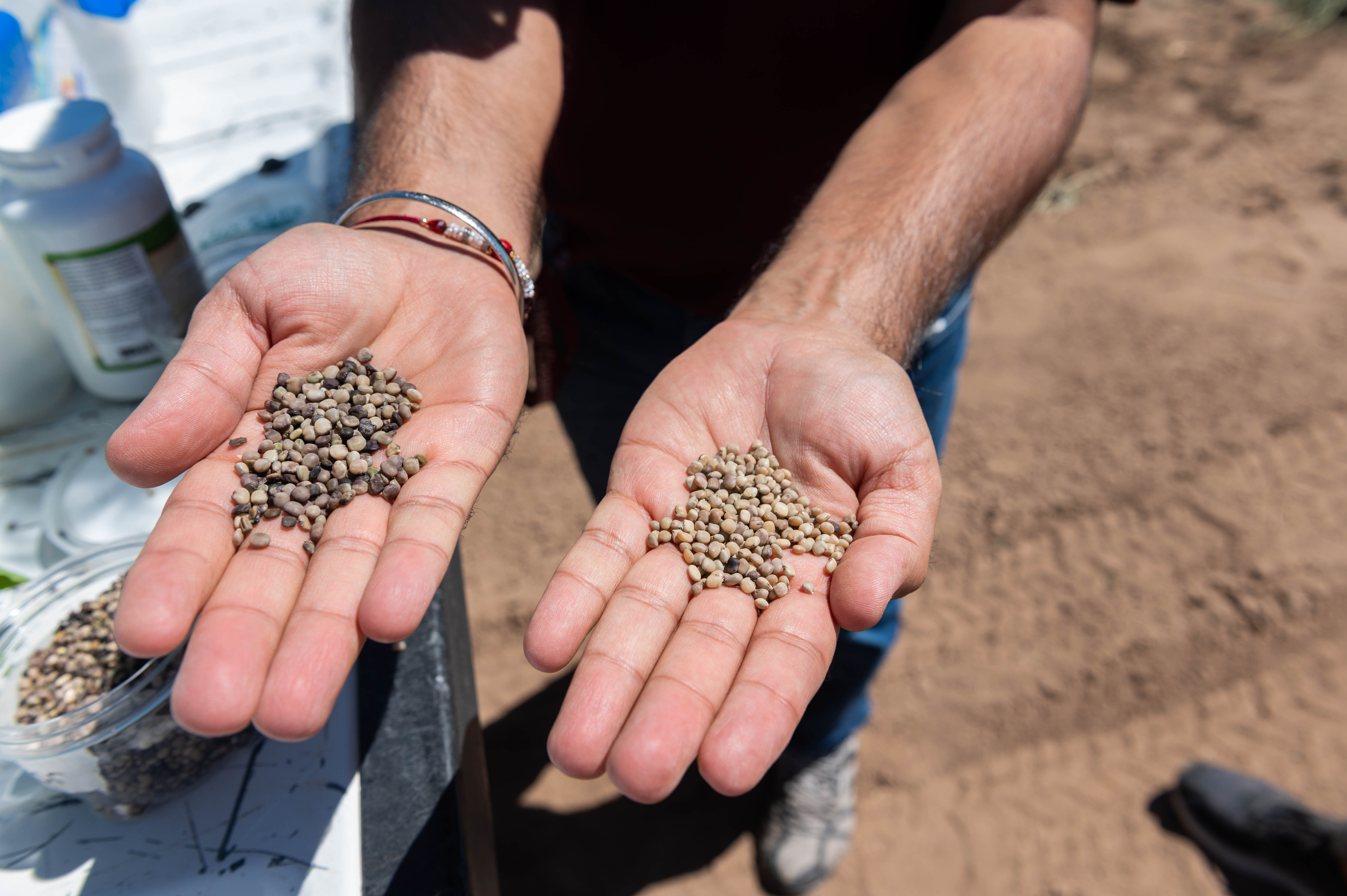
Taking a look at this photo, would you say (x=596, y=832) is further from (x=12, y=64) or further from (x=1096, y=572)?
(x=12, y=64)

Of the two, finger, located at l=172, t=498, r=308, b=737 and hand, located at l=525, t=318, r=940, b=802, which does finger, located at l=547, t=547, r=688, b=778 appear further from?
finger, located at l=172, t=498, r=308, b=737

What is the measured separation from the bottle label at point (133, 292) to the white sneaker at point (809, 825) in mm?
2519

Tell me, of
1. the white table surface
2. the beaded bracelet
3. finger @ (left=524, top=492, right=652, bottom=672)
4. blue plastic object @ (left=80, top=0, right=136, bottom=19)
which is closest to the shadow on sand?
the white table surface

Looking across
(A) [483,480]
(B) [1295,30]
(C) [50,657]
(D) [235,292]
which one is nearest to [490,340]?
(A) [483,480]

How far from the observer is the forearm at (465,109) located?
7.43 ft

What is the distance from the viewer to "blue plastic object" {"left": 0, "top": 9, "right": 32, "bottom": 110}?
2346 millimetres

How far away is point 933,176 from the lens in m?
2.19

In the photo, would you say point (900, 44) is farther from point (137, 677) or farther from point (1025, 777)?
point (1025, 777)

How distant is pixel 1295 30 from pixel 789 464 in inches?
313

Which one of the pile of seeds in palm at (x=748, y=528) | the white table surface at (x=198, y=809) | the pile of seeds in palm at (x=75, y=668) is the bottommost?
the white table surface at (x=198, y=809)

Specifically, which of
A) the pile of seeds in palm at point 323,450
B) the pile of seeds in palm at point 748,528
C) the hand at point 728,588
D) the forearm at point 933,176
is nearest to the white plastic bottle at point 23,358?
the pile of seeds in palm at point 323,450

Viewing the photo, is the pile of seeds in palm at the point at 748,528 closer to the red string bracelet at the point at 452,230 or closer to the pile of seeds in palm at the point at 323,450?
the pile of seeds in palm at the point at 323,450

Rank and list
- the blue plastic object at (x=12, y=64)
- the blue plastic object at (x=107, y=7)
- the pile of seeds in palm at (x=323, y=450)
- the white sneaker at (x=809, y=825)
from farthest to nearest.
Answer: the white sneaker at (x=809, y=825), the blue plastic object at (x=107, y=7), the blue plastic object at (x=12, y=64), the pile of seeds in palm at (x=323, y=450)

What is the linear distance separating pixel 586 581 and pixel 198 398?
2.72 feet
